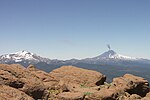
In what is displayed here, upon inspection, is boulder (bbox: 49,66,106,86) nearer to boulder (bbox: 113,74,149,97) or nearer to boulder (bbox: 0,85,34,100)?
boulder (bbox: 113,74,149,97)

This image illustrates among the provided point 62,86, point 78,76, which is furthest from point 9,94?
point 78,76

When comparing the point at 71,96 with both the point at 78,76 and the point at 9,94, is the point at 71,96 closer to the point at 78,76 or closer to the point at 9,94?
the point at 9,94

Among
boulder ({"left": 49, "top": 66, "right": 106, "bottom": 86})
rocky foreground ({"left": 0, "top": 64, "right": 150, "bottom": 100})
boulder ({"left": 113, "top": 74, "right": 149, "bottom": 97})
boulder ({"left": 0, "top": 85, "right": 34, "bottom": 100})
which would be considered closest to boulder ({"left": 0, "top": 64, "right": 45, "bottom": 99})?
rocky foreground ({"left": 0, "top": 64, "right": 150, "bottom": 100})

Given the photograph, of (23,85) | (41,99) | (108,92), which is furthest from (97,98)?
(23,85)

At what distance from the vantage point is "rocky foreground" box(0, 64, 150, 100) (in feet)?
63.3

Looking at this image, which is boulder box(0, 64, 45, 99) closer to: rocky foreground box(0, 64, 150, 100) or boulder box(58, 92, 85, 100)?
rocky foreground box(0, 64, 150, 100)

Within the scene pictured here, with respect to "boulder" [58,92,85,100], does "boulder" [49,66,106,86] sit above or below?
above

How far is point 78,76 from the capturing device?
1475 inches

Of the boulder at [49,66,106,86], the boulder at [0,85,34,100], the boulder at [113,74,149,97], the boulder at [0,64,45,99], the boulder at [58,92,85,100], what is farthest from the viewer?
the boulder at [113,74,149,97]

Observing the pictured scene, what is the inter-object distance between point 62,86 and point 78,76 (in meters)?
9.08

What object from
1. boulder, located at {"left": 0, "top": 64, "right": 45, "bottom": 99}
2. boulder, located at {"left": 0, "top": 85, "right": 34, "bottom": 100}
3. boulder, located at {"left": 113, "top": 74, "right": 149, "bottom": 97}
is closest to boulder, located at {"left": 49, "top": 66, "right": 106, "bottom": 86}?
boulder, located at {"left": 113, "top": 74, "right": 149, "bottom": 97}

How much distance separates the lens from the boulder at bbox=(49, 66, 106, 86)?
1425 inches

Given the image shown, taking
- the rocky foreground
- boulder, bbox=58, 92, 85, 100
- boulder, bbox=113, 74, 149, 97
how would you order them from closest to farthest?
the rocky foreground → boulder, bbox=58, 92, 85, 100 → boulder, bbox=113, 74, 149, 97

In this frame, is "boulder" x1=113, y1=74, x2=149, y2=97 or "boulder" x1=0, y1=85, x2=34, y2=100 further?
"boulder" x1=113, y1=74, x2=149, y2=97
